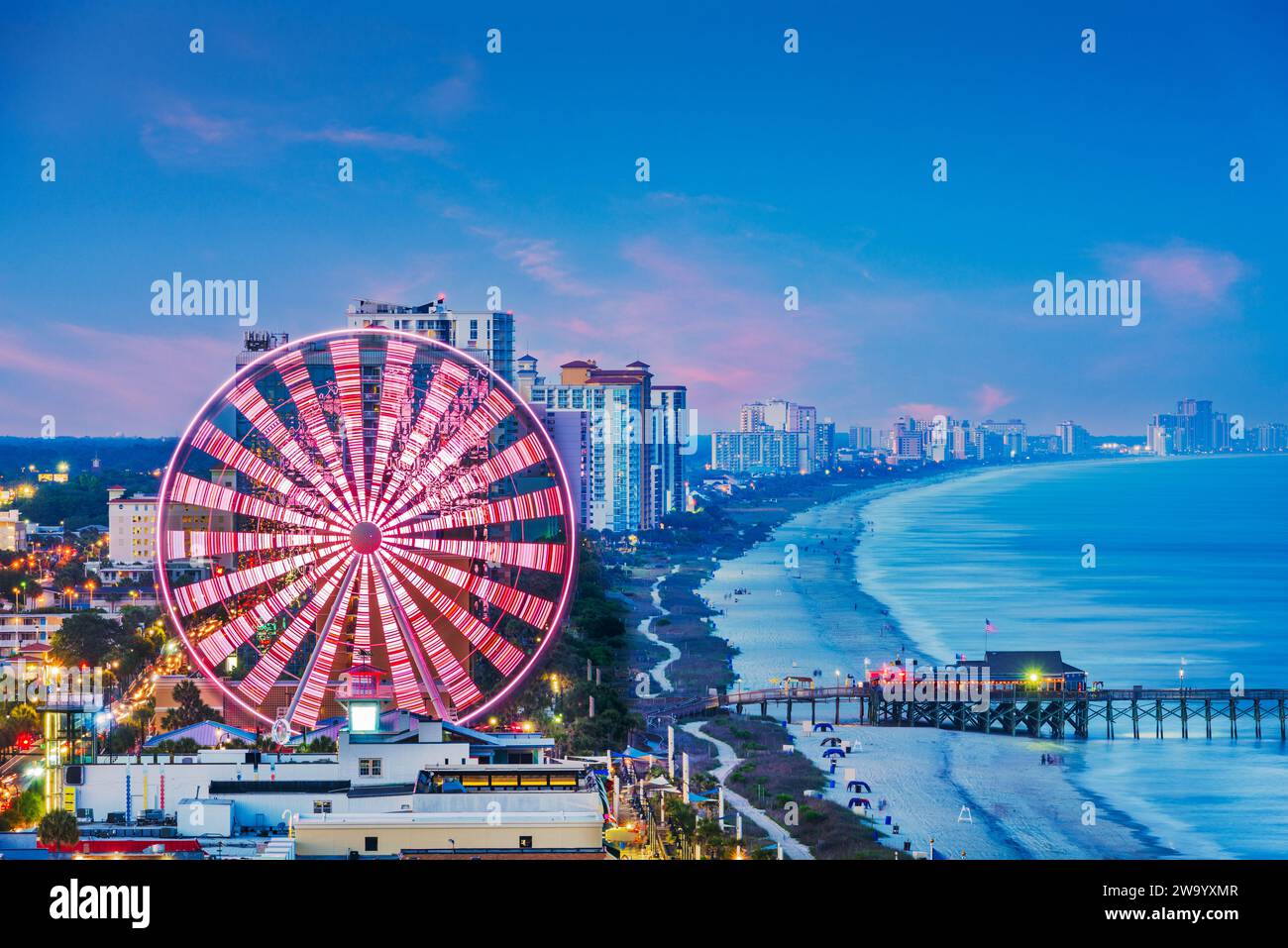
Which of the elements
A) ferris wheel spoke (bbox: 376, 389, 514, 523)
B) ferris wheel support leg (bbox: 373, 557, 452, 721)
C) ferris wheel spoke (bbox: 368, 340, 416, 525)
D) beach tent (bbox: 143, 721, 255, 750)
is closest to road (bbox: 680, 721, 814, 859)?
ferris wheel support leg (bbox: 373, 557, 452, 721)

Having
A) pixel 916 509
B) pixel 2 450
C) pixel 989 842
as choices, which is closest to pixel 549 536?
pixel 989 842

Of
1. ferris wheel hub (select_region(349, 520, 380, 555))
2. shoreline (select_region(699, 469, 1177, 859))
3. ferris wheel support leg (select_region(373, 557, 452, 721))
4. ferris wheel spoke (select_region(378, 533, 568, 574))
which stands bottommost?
shoreline (select_region(699, 469, 1177, 859))

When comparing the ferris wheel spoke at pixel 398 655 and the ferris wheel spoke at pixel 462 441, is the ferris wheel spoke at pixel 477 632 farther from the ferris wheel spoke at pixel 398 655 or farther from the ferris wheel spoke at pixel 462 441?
the ferris wheel spoke at pixel 462 441

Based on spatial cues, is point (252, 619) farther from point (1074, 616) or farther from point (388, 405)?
point (1074, 616)

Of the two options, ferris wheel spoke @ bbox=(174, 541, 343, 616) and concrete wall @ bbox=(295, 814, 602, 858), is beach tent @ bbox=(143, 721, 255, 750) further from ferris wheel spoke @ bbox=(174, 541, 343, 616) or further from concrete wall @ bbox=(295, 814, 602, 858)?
concrete wall @ bbox=(295, 814, 602, 858)

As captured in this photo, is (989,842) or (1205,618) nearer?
(989,842)

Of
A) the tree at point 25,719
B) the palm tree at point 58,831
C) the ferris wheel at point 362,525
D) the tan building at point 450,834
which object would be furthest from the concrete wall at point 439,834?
the tree at point 25,719
